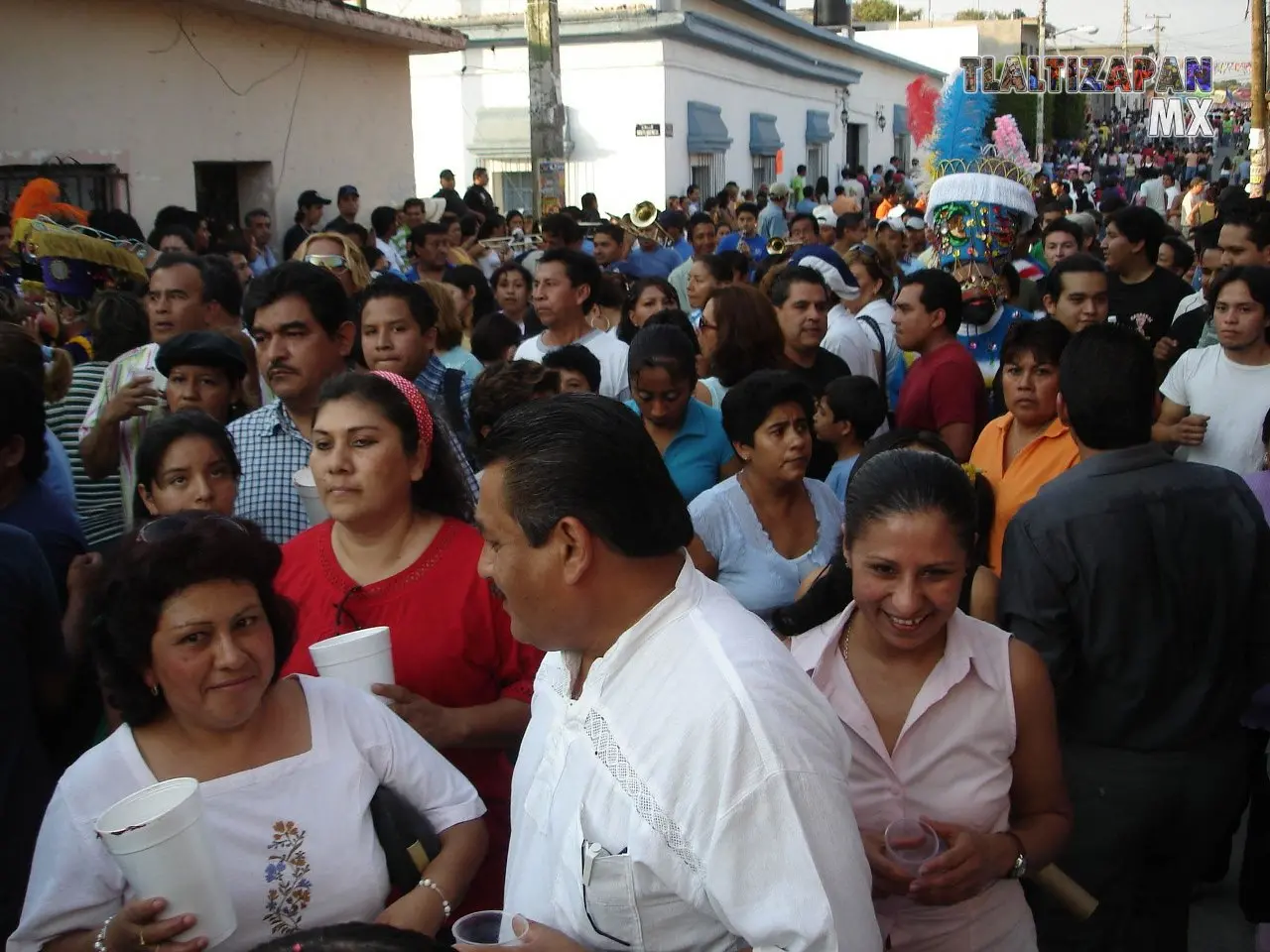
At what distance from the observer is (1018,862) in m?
2.40

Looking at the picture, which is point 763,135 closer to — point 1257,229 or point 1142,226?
point 1142,226

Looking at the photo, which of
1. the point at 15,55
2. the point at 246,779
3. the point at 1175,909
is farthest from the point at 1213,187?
the point at 246,779

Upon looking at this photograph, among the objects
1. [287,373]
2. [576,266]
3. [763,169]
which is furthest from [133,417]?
[763,169]

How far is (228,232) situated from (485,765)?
30.2 feet

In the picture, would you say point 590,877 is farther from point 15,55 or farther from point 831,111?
point 831,111

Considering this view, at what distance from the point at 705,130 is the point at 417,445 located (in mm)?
23436

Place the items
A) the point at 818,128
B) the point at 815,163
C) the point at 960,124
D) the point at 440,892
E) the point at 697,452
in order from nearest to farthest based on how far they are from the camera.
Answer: the point at 440,892
the point at 697,452
the point at 960,124
the point at 818,128
the point at 815,163

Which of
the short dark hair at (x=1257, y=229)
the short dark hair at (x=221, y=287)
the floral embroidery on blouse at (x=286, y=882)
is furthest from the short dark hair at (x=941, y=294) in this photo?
the floral embroidery on blouse at (x=286, y=882)

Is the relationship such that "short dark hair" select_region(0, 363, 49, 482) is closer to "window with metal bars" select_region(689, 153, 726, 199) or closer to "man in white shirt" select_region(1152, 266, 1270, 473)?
"man in white shirt" select_region(1152, 266, 1270, 473)

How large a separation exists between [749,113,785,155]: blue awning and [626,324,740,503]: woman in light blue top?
25431mm

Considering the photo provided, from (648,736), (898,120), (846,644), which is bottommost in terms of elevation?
(846,644)

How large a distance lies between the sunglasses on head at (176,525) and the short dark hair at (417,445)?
664 millimetres

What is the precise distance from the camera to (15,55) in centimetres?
977

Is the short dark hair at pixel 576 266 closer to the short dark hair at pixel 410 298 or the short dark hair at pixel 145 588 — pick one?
the short dark hair at pixel 410 298
